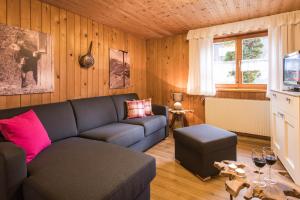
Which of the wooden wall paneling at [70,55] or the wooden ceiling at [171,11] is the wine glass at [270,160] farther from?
the wooden wall paneling at [70,55]

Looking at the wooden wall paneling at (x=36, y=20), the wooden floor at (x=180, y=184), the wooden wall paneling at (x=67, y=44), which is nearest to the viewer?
the wooden floor at (x=180, y=184)

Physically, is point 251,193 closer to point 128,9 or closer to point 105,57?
point 128,9

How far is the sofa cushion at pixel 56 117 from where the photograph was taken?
2149 millimetres

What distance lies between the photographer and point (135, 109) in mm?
3404

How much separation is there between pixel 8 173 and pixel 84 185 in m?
0.56

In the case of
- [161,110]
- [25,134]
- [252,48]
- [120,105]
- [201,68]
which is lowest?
[25,134]

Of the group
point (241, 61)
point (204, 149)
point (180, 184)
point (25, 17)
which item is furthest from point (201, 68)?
point (25, 17)

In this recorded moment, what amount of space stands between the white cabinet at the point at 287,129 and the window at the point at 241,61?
2.72 ft

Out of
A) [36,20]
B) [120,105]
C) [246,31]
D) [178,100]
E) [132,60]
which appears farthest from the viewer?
[132,60]

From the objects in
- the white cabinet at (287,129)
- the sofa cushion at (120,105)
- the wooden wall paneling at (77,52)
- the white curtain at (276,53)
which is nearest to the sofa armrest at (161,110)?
the sofa cushion at (120,105)

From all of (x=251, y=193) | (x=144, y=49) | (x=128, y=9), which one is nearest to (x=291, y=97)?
(x=251, y=193)

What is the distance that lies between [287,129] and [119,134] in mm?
1994

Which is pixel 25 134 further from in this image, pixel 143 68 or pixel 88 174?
pixel 143 68

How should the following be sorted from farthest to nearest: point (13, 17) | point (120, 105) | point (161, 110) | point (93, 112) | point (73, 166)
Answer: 1. point (161, 110)
2. point (120, 105)
3. point (93, 112)
4. point (13, 17)
5. point (73, 166)
